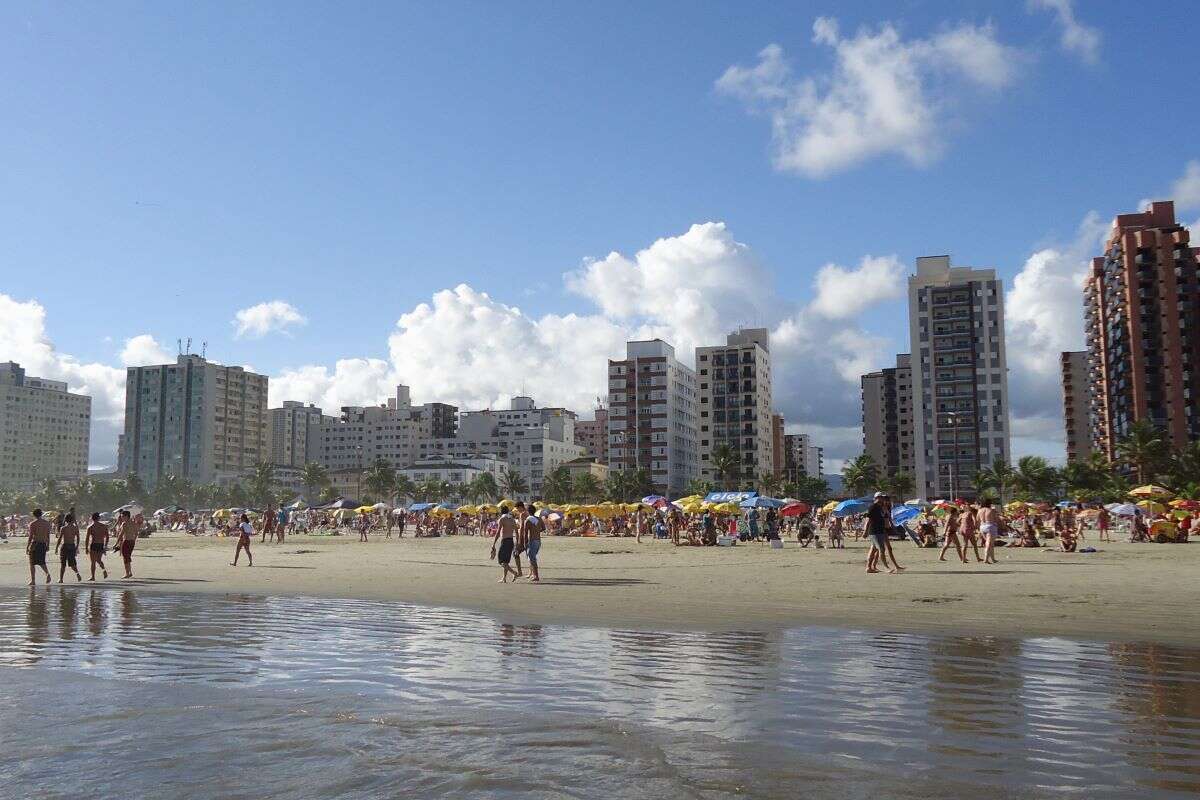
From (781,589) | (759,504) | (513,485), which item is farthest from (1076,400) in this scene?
(781,589)

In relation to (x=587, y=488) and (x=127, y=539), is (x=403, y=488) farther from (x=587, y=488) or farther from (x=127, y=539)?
(x=127, y=539)

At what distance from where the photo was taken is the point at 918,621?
42.4 feet

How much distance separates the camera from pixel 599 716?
7.18 metres

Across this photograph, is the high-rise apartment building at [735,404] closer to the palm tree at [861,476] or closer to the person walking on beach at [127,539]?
the palm tree at [861,476]

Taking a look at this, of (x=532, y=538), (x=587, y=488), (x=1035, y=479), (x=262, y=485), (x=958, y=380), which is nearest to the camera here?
(x=532, y=538)

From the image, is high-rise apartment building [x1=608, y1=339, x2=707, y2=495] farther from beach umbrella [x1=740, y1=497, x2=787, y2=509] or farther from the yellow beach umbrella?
beach umbrella [x1=740, y1=497, x2=787, y2=509]

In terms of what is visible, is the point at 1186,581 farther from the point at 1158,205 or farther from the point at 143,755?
the point at 1158,205

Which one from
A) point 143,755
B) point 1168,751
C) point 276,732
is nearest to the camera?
point 1168,751

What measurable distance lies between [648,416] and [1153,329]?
227ft

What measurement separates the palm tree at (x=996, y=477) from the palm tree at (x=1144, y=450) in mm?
14136

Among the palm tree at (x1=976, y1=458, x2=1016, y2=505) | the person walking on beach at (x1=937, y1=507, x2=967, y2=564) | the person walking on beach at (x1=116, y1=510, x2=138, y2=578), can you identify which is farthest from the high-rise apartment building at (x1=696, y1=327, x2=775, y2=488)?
the person walking on beach at (x1=116, y1=510, x2=138, y2=578)

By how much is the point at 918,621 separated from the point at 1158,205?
421 feet

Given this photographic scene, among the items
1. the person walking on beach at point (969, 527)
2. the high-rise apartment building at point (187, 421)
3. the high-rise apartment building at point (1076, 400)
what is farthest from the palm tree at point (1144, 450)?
the high-rise apartment building at point (187, 421)

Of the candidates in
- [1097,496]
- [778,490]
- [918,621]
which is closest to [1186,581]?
[918,621]
